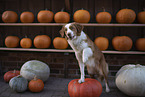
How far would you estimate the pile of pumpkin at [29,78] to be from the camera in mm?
2420

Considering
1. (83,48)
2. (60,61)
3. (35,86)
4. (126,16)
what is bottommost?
(35,86)

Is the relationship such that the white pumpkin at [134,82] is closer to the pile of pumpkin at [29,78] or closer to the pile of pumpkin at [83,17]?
the pile of pumpkin at [83,17]

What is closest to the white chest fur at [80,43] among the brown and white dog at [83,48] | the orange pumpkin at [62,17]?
the brown and white dog at [83,48]

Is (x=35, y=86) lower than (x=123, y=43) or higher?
lower

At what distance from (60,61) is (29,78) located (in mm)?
1088

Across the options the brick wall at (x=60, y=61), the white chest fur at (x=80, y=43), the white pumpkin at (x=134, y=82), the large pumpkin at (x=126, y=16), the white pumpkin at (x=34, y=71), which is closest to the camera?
the white chest fur at (x=80, y=43)

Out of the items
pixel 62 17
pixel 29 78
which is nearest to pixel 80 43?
pixel 62 17

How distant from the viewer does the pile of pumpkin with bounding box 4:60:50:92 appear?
242cm

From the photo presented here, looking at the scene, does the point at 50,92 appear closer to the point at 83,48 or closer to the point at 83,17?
the point at 83,48

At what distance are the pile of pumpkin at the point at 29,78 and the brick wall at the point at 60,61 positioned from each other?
2.20 feet

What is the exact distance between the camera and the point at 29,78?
9.32 ft

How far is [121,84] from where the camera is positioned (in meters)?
2.32

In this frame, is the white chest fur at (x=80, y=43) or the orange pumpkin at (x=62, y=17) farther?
the orange pumpkin at (x=62, y=17)

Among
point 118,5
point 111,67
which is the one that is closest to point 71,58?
point 111,67
